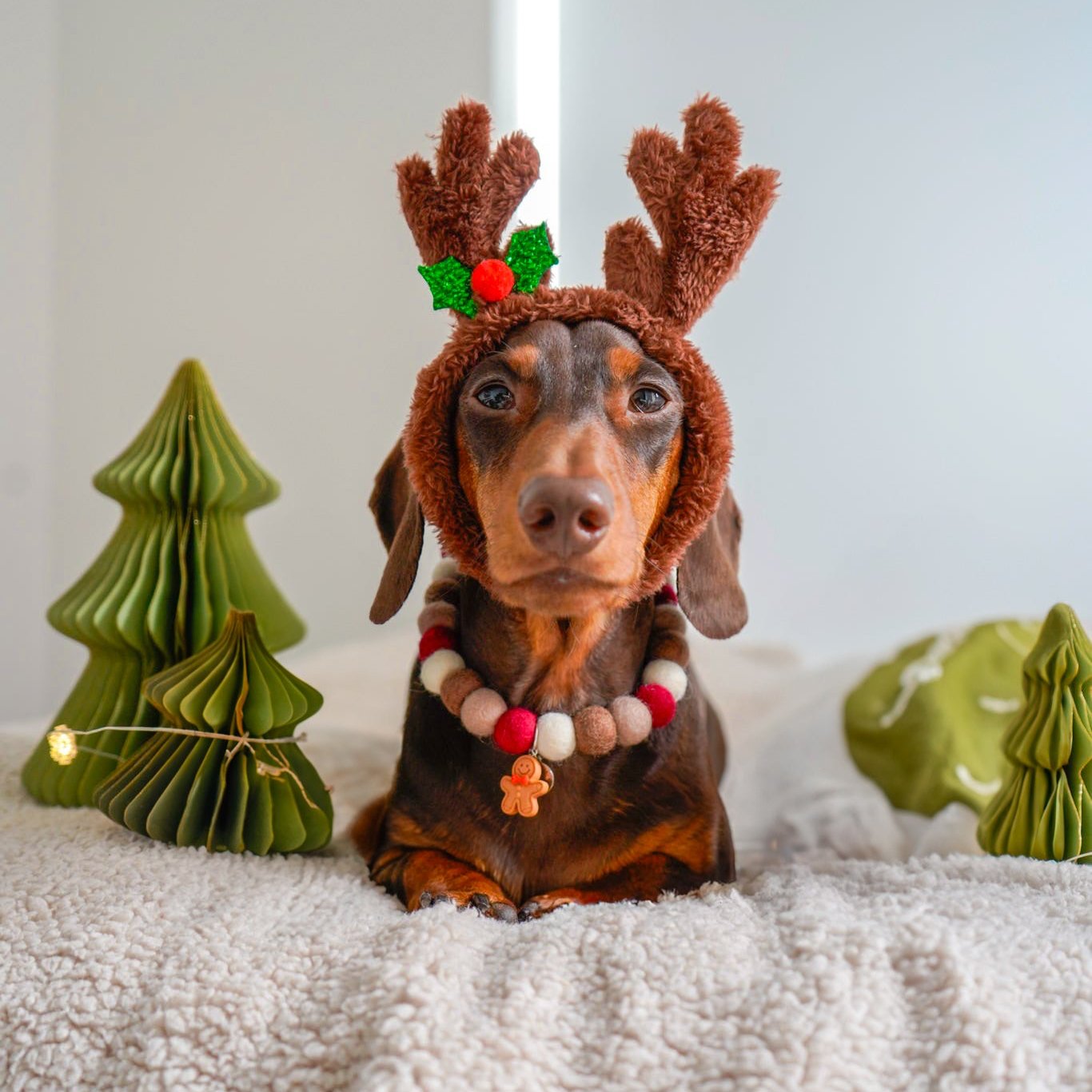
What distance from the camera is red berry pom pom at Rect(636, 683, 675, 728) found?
4.16ft

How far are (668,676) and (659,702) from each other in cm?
4

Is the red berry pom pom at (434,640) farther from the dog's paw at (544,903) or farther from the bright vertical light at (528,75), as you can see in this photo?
the bright vertical light at (528,75)

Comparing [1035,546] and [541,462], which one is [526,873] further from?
[1035,546]

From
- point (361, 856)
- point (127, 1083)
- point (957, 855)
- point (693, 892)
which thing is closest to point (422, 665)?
point (361, 856)

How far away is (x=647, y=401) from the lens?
122 cm

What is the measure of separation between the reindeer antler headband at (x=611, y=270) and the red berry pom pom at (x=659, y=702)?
127 millimetres

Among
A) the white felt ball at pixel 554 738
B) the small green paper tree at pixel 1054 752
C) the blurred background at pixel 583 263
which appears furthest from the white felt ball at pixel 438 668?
the blurred background at pixel 583 263

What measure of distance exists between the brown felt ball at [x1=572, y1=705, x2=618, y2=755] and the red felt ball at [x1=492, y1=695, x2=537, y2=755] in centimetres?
5

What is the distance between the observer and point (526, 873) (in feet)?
4.09

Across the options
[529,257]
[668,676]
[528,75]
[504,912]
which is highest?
[528,75]

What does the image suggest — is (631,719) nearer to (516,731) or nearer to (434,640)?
(516,731)

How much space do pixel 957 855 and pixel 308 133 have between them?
2.33 m

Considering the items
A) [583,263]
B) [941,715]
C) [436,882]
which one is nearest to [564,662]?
[436,882]

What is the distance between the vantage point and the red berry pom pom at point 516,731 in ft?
3.98
